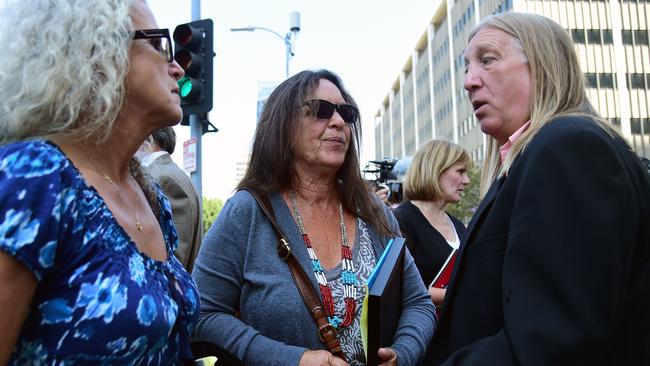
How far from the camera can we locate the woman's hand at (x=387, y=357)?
2145mm

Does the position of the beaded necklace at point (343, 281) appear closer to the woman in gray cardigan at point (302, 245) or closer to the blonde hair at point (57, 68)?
the woman in gray cardigan at point (302, 245)

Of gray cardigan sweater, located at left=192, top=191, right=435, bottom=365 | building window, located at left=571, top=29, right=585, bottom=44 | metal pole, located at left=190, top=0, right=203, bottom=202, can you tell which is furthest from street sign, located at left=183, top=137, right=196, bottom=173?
building window, located at left=571, top=29, right=585, bottom=44

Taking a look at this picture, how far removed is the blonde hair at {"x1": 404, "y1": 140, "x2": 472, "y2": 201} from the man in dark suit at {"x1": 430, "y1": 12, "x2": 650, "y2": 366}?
9.18ft

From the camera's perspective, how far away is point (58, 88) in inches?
62.7

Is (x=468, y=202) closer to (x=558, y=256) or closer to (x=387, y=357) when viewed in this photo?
(x=387, y=357)

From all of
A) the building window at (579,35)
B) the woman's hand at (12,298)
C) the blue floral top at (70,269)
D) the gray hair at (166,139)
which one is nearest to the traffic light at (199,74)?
the gray hair at (166,139)

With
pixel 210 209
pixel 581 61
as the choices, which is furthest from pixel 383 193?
pixel 210 209

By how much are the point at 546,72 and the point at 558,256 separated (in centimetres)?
79

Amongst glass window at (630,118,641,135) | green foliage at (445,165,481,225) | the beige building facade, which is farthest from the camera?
the beige building facade

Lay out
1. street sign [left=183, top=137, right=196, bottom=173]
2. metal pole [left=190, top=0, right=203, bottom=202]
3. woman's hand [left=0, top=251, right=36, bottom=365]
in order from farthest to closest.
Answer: street sign [left=183, top=137, right=196, bottom=173] < metal pole [left=190, top=0, right=203, bottom=202] < woman's hand [left=0, top=251, right=36, bottom=365]

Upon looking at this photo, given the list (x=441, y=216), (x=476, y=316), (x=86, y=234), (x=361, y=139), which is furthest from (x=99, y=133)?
(x=441, y=216)

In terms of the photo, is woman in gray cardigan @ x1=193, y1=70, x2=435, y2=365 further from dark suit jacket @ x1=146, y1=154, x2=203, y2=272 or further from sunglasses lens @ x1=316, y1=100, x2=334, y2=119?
dark suit jacket @ x1=146, y1=154, x2=203, y2=272

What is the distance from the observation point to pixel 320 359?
2.20 m

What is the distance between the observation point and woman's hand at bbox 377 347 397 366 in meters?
2.14
